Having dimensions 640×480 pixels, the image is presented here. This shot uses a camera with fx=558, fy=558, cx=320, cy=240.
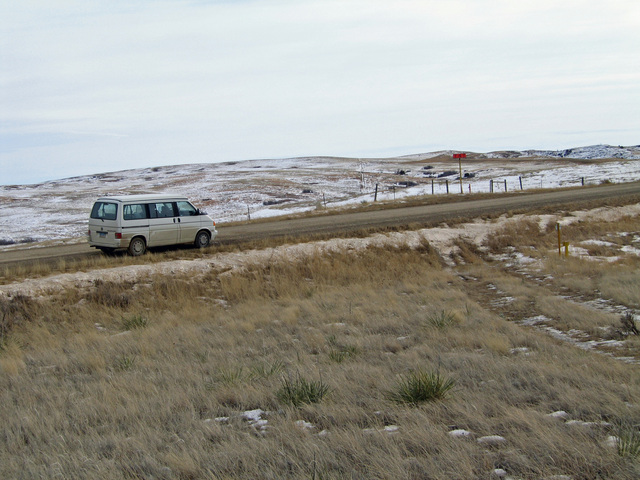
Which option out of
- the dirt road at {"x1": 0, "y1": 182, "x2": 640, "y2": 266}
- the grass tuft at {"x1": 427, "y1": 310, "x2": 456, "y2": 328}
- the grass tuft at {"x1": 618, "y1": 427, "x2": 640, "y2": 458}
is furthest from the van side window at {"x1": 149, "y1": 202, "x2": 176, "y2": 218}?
the grass tuft at {"x1": 618, "y1": 427, "x2": 640, "y2": 458}

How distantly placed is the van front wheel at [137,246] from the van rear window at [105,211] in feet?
3.19

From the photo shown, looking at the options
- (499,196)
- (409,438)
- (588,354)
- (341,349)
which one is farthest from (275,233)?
(499,196)

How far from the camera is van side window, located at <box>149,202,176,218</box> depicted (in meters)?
17.3

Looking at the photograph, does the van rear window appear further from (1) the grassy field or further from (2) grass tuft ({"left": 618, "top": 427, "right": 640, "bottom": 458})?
(2) grass tuft ({"left": 618, "top": 427, "right": 640, "bottom": 458})

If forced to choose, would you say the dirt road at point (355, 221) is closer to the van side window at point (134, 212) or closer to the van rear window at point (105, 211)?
the van rear window at point (105, 211)

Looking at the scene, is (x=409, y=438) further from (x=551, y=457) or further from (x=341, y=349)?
(x=341, y=349)

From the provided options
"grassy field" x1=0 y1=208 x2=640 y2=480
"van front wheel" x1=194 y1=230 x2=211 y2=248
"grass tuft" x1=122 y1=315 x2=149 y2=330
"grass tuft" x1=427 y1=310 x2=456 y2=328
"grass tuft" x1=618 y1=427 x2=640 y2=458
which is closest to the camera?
"grass tuft" x1=618 y1=427 x2=640 y2=458

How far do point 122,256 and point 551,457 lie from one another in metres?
15.0

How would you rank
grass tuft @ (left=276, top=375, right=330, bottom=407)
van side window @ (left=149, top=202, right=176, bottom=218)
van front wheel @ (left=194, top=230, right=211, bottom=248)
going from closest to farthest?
1. grass tuft @ (left=276, top=375, right=330, bottom=407)
2. van side window @ (left=149, top=202, right=176, bottom=218)
3. van front wheel @ (left=194, top=230, right=211, bottom=248)

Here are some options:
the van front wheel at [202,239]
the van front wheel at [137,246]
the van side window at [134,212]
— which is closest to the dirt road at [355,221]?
the van front wheel at [202,239]

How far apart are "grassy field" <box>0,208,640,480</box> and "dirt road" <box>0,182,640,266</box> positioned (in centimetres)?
649

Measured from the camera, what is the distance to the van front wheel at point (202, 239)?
1866 cm

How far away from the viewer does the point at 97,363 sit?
878 centimetres

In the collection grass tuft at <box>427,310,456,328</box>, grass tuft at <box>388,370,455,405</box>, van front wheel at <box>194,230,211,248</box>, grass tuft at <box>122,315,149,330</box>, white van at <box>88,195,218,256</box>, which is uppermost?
white van at <box>88,195,218,256</box>
